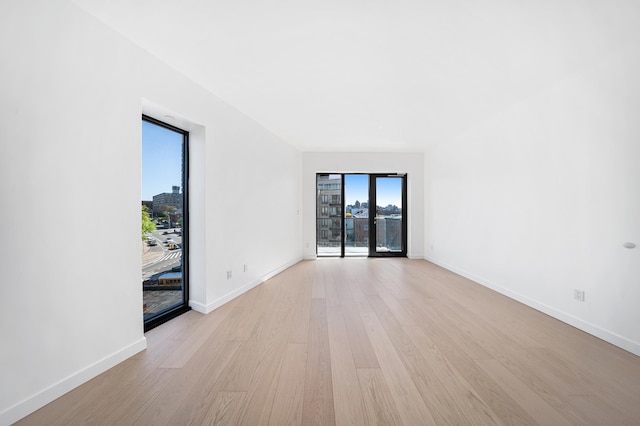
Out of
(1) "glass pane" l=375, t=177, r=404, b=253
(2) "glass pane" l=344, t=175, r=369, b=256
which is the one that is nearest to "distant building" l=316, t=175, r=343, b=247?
(2) "glass pane" l=344, t=175, r=369, b=256

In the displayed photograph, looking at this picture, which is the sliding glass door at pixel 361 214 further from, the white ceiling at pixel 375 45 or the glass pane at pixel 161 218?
the glass pane at pixel 161 218

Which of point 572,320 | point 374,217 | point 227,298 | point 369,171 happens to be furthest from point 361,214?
point 572,320

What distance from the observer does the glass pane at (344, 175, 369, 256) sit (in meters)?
6.13

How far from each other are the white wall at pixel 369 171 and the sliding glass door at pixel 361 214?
18cm

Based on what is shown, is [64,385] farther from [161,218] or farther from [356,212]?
[356,212]

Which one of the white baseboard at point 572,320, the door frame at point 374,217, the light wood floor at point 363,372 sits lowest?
the light wood floor at point 363,372

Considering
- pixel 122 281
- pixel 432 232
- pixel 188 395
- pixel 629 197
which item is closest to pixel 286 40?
pixel 122 281

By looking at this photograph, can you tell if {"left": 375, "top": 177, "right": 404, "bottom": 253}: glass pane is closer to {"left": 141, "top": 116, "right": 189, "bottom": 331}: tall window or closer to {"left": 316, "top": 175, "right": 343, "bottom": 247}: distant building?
{"left": 316, "top": 175, "right": 343, "bottom": 247}: distant building

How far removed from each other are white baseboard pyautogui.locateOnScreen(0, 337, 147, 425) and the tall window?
506 millimetres

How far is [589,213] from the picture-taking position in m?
2.42

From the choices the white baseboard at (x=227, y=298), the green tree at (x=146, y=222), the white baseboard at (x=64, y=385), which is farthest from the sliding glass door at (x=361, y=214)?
the white baseboard at (x=64, y=385)

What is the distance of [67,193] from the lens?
1.60 m

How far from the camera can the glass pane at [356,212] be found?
6.13 m

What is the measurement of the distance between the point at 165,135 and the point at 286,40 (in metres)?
1.70
